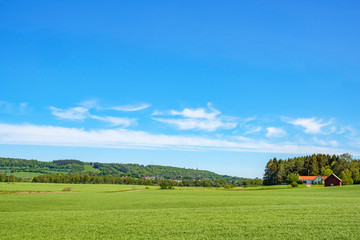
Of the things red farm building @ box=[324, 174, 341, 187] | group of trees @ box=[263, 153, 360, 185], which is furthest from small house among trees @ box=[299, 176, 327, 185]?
red farm building @ box=[324, 174, 341, 187]

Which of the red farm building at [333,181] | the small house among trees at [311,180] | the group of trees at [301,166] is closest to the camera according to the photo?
the red farm building at [333,181]

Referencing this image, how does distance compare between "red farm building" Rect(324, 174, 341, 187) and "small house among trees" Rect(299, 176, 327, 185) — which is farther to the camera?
"small house among trees" Rect(299, 176, 327, 185)

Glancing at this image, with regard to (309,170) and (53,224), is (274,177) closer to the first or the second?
(309,170)

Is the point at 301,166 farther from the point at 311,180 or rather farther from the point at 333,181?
the point at 333,181

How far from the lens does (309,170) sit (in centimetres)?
14788

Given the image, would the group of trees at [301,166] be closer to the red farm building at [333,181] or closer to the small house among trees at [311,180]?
the small house among trees at [311,180]

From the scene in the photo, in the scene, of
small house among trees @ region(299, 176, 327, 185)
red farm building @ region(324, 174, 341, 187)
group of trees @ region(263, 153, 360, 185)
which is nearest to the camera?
red farm building @ region(324, 174, 341, 187)

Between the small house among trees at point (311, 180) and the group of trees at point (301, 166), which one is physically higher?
the group of trees at point (301, 166)

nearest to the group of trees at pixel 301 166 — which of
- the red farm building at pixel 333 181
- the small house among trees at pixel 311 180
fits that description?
the small house among trees at pixel 311 180

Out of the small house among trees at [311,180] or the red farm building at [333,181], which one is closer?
the red farm building at [333,181]

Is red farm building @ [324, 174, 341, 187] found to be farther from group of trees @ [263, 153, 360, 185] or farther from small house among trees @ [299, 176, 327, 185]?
group of trees @ [263, 153, 360, 185]

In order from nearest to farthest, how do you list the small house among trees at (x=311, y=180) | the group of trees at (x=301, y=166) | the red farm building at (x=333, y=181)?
the red farm building at (x=333, y=181) < the small house among trees at (x=311, y=180) < the group of trees at (x=301, y=166)

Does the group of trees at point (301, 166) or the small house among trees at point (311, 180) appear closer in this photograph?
the small house among trees at point (311, 180)

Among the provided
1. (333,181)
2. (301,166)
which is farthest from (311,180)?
(333,181)
